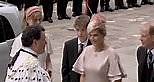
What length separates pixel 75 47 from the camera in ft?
19.1

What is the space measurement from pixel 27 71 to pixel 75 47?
4.36 feet

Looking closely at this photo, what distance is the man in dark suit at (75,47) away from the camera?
18.6ft

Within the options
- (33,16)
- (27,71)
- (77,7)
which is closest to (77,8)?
(77,7)

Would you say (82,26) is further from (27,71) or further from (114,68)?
(27,71)

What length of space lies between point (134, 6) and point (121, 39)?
6481mm

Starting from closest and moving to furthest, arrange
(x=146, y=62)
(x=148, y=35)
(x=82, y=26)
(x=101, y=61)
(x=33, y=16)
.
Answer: (x=148, y=35), (x=101, y=61), (x=146, y=62), (x=82, y=26), (x=33, y=16)

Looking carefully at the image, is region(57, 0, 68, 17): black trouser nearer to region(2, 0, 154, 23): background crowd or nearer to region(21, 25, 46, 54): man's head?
region(2, 0, 154, 23): background crowd

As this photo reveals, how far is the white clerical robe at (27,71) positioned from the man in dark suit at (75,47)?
43.3 inches

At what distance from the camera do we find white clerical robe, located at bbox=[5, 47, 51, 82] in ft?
15.0

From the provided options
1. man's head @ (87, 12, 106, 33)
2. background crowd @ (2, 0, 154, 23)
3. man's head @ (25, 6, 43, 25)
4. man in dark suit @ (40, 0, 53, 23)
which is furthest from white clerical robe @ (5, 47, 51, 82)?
man in dark suit @ (40, 0, 53, 23)

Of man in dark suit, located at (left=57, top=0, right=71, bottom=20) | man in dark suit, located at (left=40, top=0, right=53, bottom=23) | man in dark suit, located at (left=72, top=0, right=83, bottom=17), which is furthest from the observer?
man in dark suit, located at (left=72, top=0, right=83, bottom=17)

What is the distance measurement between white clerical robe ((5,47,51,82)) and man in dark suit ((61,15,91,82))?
43.3 inches

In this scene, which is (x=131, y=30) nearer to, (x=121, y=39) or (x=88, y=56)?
(x=121, y=39)

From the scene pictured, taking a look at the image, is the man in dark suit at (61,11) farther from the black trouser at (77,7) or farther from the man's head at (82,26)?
the man's head at (82,26)
